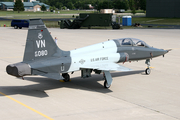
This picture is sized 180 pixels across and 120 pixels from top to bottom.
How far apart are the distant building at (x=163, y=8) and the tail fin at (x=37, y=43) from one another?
301 ft

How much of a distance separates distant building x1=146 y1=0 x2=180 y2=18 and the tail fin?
301 feet

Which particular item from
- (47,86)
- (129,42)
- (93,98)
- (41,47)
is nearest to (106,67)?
(93,98)

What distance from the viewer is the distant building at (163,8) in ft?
327

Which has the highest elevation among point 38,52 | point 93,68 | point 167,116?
point 38,52

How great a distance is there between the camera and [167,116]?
39.4 feet

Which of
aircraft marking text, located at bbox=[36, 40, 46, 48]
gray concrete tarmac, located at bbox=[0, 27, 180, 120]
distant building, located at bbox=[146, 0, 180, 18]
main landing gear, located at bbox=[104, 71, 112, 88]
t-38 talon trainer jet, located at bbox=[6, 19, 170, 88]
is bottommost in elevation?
gray concrete tarmac, located at bbox=[0, 27, 180, 120]

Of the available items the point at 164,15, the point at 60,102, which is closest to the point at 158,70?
the point at 60,102

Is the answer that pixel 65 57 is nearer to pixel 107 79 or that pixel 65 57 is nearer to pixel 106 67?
pixel 106 67

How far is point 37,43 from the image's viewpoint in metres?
14.7

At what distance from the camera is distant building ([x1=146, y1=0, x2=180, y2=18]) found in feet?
327

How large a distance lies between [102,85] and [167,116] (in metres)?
5.68

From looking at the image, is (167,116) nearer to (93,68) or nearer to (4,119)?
(93,68)

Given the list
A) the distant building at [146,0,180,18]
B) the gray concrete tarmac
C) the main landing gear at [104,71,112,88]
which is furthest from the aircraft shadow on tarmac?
the distant building at [146,0,180,18]

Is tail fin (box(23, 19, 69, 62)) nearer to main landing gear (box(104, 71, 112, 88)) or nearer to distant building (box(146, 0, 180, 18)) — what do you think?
main landing gear (box(104, 71, 112, 88))
